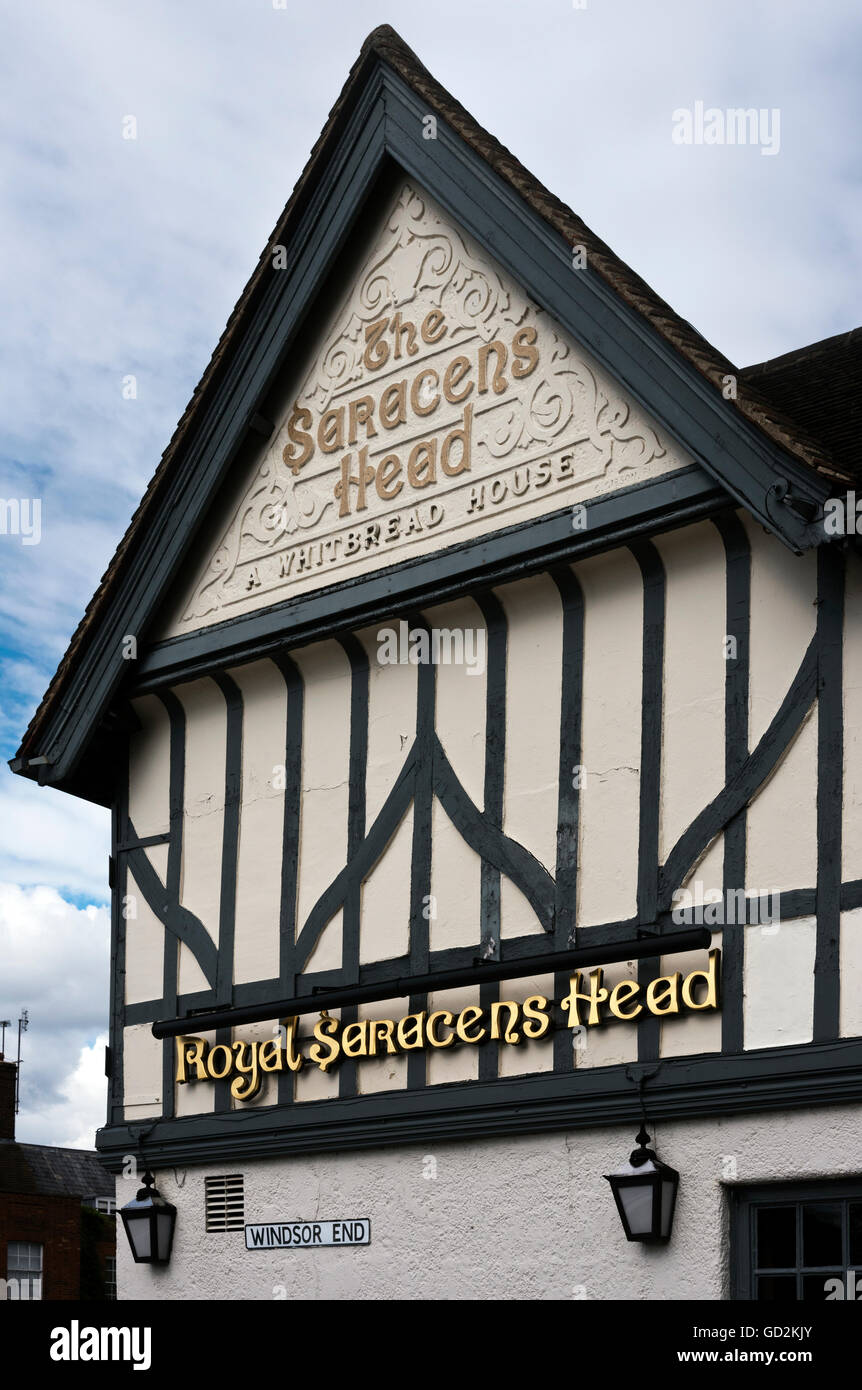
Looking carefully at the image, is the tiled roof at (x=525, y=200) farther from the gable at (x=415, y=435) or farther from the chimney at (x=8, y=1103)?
the chimney at (x=8, y=1103)

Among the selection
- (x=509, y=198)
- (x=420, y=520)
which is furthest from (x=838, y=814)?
(x=509, y=198)

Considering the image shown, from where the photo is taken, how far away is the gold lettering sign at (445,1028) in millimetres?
9047

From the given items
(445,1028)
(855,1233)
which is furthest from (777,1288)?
(445,1028)

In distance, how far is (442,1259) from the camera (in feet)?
32.3

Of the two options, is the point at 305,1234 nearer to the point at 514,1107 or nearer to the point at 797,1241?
the point at 514,1107

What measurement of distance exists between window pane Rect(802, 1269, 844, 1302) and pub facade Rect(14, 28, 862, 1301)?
0.03 meters

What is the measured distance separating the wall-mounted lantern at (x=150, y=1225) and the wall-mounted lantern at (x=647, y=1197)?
3.77 meters

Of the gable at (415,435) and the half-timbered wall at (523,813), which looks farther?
the gable at (415,435)

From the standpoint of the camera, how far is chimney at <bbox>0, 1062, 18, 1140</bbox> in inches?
1490

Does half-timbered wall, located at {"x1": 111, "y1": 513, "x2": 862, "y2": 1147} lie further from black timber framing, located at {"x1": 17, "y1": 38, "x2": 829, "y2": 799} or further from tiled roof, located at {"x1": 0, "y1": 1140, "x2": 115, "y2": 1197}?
tiled roof, located at {"x1": 0, "y1": 1140, "x2": 115, "y2": 1197}

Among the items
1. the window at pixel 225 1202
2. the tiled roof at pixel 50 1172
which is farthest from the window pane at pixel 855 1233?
the tiled roof at pixel 50 1172
